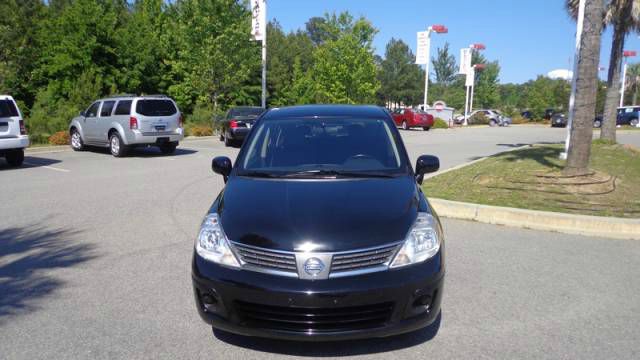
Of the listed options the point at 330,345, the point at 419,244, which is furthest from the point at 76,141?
the point at 419,244

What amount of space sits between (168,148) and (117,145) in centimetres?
170

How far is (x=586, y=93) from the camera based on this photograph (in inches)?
344

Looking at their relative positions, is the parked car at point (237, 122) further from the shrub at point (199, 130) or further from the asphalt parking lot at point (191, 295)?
the asphalt parking lot at point (191, 295)

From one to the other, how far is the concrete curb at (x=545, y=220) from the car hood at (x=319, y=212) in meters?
3.49

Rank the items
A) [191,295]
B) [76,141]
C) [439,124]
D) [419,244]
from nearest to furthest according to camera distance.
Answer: [419,244] < [191,295] < [76,141] < [439,124]

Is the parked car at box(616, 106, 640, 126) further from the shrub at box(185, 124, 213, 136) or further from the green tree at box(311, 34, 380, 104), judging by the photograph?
the shrub at box(185, 124, 213, 136)

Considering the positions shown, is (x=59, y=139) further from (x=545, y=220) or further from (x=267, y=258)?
(x=267, y=258)

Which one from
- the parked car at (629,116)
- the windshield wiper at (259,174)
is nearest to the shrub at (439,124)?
the parked car at (629,116)

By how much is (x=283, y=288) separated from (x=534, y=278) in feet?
10.0

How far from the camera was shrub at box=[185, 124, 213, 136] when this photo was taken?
24312mm

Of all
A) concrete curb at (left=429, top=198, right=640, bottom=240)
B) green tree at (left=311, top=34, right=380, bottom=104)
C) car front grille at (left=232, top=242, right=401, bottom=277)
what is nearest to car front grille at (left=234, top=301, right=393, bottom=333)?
car front grille at (left=232, top=242, right=401, bottom=277)

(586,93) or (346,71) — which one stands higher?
(346,71)

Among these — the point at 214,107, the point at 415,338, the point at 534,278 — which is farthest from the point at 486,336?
the point at 214,107

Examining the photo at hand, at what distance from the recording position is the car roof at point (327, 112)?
16.3ft
